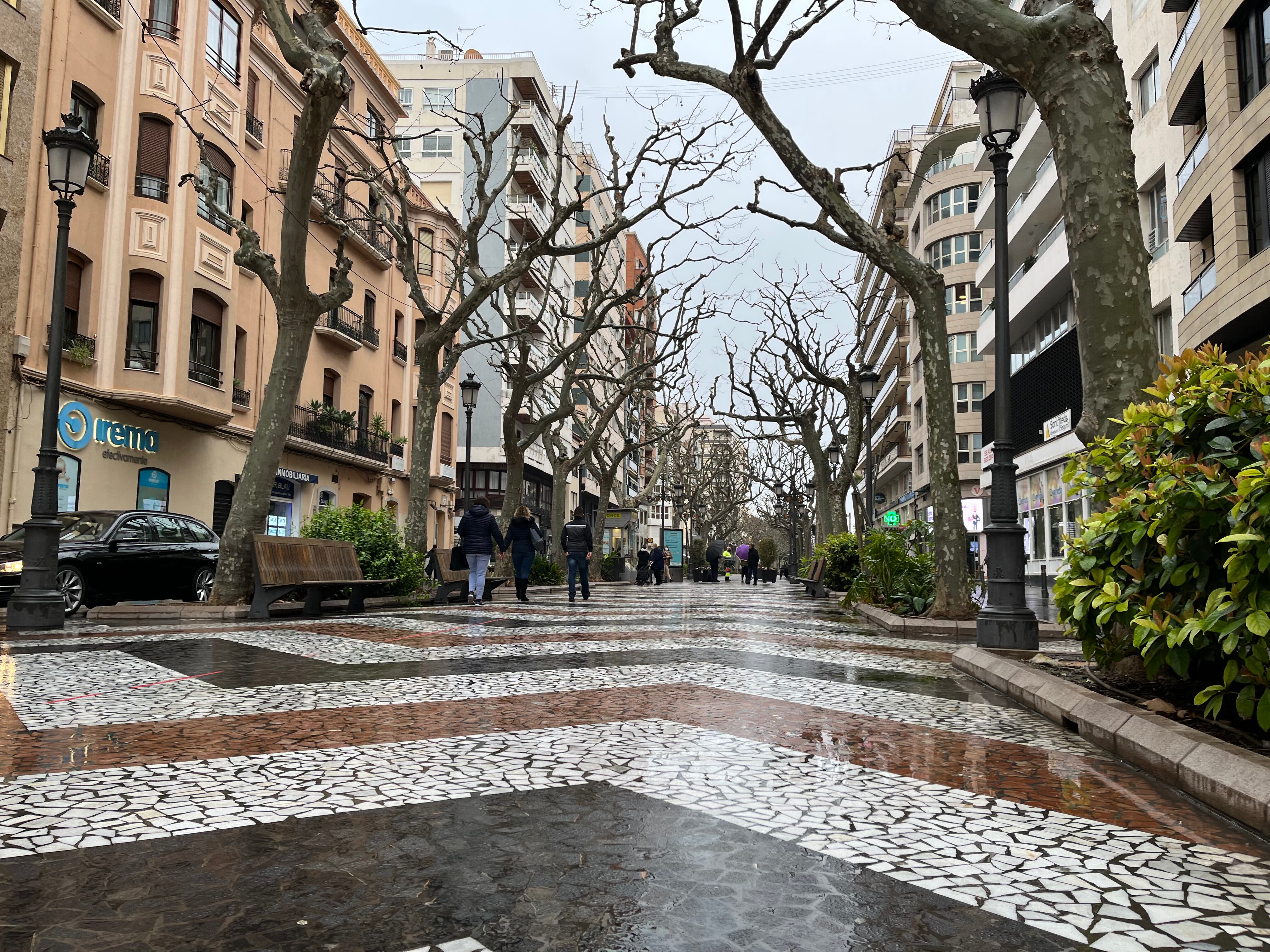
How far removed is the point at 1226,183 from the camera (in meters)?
17.8

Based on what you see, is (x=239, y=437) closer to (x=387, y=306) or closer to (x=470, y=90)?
(x=387, y=306)

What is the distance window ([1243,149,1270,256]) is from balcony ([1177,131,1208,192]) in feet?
5.63

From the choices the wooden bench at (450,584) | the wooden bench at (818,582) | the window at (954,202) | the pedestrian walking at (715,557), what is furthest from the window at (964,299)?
the wooden bench at (450,584)

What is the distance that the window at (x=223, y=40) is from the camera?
23.1 metres

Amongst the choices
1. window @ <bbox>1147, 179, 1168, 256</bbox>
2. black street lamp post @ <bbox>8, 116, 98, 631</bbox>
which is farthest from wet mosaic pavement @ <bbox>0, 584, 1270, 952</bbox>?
window @ <bbox>1147, 179, 1168, 256</bbox>

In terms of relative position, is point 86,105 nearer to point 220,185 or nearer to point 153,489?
point 220,185

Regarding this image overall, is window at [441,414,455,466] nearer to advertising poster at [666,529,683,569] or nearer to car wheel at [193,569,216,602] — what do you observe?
advertising poster at [666,529,683,569]

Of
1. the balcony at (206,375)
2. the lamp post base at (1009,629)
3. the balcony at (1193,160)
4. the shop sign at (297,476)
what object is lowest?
the lamp post base at (1009,629)

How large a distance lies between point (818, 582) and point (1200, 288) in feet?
33.9

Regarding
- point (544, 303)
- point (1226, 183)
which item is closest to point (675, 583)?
point (544, 303)

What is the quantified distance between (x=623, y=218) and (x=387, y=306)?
18.3 meters

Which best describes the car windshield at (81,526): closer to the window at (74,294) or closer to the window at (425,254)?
the window at (74,294)

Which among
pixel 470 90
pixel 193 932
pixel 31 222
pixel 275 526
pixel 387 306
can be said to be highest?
pixel 470 90

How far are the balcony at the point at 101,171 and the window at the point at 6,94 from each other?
6.22ft
